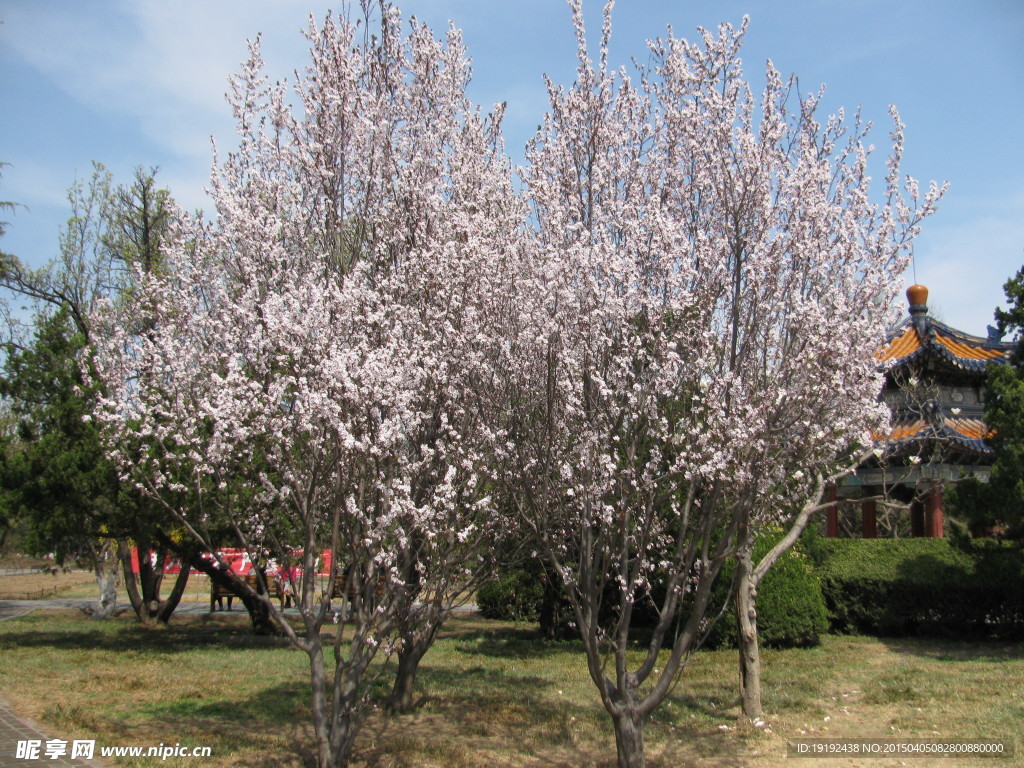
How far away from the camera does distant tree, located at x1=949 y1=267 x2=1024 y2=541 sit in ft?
43.4

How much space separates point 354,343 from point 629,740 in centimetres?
388

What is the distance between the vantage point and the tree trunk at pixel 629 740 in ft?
20.0

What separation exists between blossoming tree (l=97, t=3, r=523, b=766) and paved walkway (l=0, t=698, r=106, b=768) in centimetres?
227

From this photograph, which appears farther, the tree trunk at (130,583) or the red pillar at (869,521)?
the red pillar at (869,521)

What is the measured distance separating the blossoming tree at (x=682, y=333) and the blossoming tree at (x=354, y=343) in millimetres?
716

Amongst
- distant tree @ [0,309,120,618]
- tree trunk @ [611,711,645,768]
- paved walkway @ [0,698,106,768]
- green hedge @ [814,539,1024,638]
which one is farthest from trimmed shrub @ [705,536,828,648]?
distant tree @ [0,309,120,618]

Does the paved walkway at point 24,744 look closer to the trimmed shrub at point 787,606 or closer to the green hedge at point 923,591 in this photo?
the trimmed shrub at point 787,606

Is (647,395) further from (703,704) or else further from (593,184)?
(703,704)

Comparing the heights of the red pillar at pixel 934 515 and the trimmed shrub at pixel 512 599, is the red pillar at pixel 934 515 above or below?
above

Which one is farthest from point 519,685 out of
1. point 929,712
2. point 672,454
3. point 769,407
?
point 769,407

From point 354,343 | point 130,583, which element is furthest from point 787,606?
point 130,583

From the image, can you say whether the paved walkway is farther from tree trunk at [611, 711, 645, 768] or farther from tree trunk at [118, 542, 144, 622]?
tree trunk at [118, 542, 144, 622]

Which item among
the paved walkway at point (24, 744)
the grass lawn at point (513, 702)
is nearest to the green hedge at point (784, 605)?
the grass lawn at point (513, 702)

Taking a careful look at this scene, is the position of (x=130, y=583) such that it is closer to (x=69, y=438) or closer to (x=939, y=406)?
(x=69, y=438)
